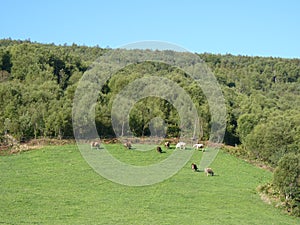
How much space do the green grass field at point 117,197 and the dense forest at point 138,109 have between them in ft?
11.1

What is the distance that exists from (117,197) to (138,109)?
1111 inches

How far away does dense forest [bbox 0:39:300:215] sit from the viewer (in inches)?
1563

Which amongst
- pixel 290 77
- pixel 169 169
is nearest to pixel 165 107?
pixel 169 169

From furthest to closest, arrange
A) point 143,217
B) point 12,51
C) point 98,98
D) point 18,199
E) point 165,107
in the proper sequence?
point 12,51 < point 165,107 < point 98,98 < point 18,199 < point 143,217

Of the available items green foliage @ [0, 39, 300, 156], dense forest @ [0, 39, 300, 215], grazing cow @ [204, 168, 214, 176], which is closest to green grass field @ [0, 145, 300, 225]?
grazing cow @ [204, 168, 214, 176]

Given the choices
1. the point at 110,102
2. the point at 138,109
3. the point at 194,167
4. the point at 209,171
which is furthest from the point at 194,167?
the point at 110,102

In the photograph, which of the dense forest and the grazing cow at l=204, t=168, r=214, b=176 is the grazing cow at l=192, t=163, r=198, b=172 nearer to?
the grazing cow at l=204, t=168, r=214, b=176

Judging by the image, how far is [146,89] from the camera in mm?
58938

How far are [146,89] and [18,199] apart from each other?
3884cm

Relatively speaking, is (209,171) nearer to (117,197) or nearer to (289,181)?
(289,181)

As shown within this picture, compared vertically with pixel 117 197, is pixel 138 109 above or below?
above

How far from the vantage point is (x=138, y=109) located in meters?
50.7

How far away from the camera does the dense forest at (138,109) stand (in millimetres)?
39688

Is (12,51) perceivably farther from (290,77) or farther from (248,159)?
(290,77)
